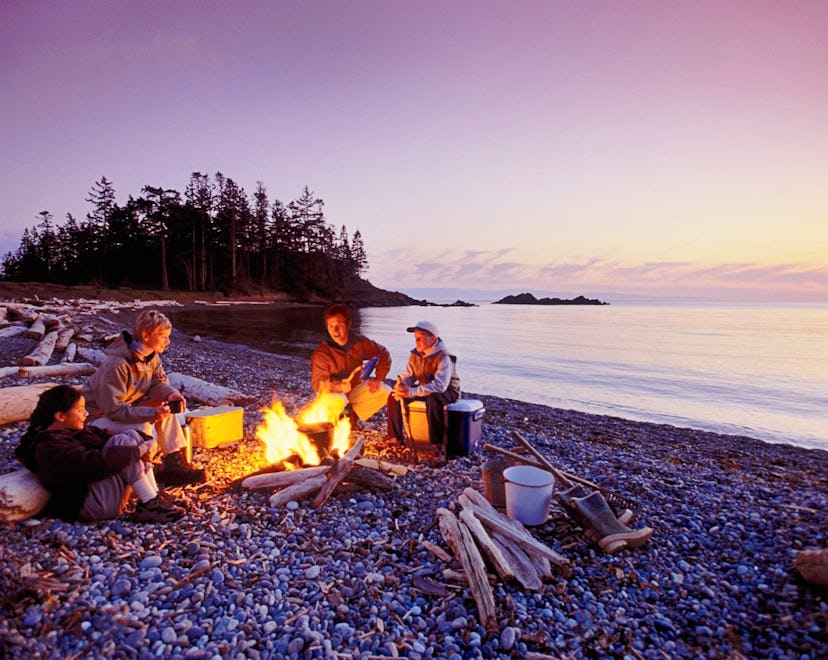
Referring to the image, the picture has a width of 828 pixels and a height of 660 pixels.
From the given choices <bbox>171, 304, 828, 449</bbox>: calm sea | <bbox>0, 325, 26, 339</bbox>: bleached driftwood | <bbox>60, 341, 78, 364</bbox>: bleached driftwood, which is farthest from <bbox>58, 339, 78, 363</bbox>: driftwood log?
<bbox>171, 304, 828, 449</bbox>: calm sea

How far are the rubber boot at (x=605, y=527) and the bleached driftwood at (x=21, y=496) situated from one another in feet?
18.7

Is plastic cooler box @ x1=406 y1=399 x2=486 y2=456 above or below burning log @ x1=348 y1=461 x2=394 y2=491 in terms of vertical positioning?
above

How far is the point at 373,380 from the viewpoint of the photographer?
26.7 ft

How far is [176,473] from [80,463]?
5.33 ft

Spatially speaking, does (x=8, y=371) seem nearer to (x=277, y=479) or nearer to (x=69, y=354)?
(x=69, y=354)

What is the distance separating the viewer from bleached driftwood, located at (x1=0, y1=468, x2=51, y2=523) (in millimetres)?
4432

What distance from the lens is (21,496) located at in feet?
14.9

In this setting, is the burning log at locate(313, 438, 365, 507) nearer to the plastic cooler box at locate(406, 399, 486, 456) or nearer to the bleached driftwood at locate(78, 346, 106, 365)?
the plastic cooler box at locate(406, 399, 486, 456)

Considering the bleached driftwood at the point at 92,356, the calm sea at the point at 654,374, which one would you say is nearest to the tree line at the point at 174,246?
the calm sea at the point at 654,374

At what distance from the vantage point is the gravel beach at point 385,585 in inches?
137

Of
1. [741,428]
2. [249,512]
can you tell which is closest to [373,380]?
[249,512]

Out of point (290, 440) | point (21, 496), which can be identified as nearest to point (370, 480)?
point (290, 440)

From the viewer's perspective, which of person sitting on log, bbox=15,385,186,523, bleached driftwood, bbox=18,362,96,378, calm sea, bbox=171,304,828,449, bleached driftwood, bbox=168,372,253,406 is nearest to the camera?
person sitting on log, bbox=15,385,186,523

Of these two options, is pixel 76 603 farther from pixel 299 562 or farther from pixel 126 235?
pixel 126 235
